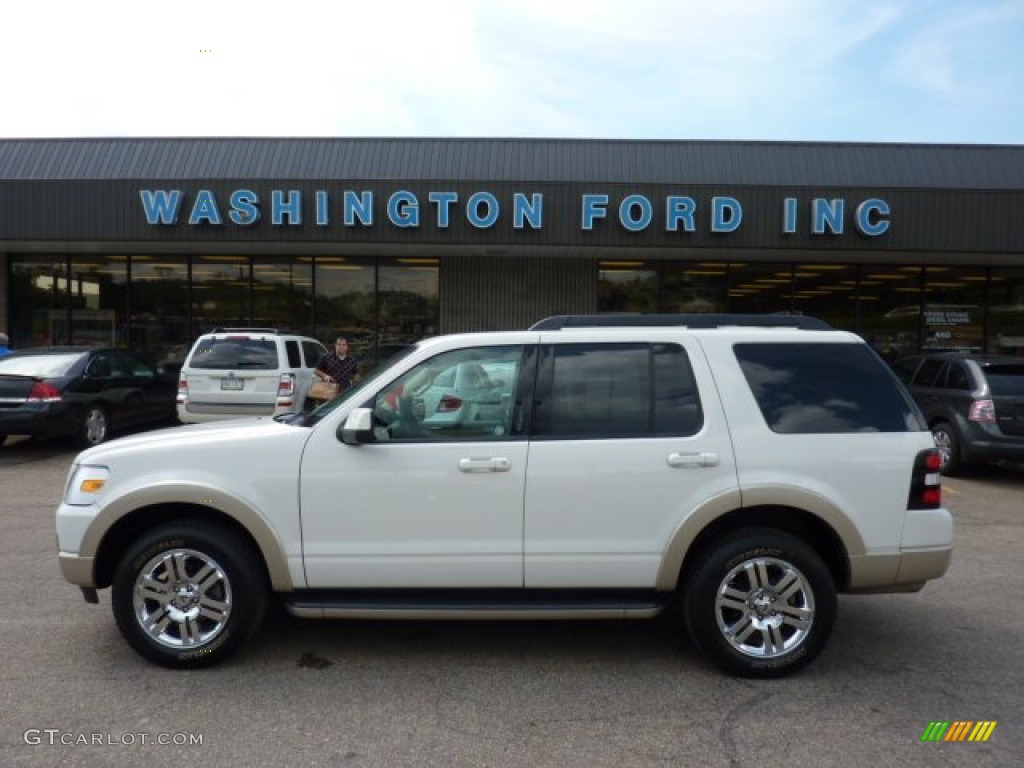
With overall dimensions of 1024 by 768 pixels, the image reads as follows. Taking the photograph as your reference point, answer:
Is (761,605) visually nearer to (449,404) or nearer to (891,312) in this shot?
(449,404)

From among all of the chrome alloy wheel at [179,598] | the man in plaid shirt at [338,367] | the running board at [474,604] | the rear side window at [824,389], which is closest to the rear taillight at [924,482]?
the rear side window at [824,389]

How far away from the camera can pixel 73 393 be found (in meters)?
10.7

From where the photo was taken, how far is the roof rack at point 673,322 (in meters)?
4.39

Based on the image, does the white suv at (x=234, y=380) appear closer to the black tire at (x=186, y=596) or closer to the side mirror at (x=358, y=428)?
the black tire at (x=186, y=596)

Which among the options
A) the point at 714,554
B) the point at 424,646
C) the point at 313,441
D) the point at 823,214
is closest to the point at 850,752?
the point at 714,554

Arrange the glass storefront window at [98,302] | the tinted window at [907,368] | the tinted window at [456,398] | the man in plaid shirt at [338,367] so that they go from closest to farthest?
the tinted window at [456,398], the man in plaid shirt at [338,367], the tinted window at [907,368], the glass storefront window at [98,302]

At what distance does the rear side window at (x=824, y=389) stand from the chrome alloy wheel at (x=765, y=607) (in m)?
0.72

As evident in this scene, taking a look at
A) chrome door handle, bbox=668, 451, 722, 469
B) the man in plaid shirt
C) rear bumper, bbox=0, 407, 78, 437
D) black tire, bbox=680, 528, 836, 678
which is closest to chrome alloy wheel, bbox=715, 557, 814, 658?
black tire, bbox=680, 528, 836, 678

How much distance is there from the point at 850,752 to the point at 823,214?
12246mm

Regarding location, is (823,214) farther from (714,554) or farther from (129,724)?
(129,724)

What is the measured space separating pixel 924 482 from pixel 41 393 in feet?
34.7

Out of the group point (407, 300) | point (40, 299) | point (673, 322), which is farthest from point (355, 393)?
point (40, 299)

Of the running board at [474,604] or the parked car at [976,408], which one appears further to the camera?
the parked car at [976,408]

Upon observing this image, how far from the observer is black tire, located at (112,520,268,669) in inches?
157
